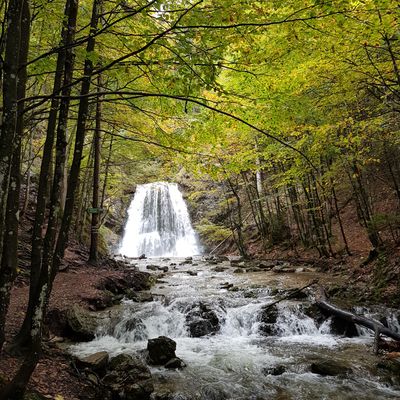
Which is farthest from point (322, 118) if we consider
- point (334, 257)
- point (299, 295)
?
point (334, 257)

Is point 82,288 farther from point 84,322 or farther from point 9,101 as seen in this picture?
point 9,101

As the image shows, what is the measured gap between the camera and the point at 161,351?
248 inches

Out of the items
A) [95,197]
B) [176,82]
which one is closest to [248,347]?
[176,82]

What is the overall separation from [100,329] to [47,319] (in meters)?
1.15

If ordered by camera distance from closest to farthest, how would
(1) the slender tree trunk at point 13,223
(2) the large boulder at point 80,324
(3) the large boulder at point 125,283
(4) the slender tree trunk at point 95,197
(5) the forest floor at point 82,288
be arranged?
(1) the slender tree trunk at point 13,223 < (5) the forest floor at point 82,288 < (2) the large boulder at point 80,324 < (3) the large boulder at point 125,283 < (4) the slender tree trunk at point 95,197

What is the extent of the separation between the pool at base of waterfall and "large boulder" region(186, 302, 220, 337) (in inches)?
1.0

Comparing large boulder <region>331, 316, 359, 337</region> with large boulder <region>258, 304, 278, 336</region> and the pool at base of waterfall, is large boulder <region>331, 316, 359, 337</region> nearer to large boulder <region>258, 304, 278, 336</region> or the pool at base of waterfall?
the pool at base of waterfall

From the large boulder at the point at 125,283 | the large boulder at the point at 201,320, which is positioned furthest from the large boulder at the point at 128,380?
the large boulder at the point at 125,283

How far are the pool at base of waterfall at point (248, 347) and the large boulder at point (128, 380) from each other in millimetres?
210

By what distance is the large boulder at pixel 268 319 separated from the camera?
8250mm

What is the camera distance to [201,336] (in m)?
8.11

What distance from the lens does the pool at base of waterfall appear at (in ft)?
17.5

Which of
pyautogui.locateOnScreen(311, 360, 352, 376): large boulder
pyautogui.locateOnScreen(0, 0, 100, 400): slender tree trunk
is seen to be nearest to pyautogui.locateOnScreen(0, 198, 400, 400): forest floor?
pyautogui.locateOnScreen(0, 0, 100, 400): slender tree trunk

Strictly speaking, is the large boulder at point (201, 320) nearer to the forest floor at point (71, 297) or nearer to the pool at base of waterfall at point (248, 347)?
the pool at base of waterfall at point (248, 347)
